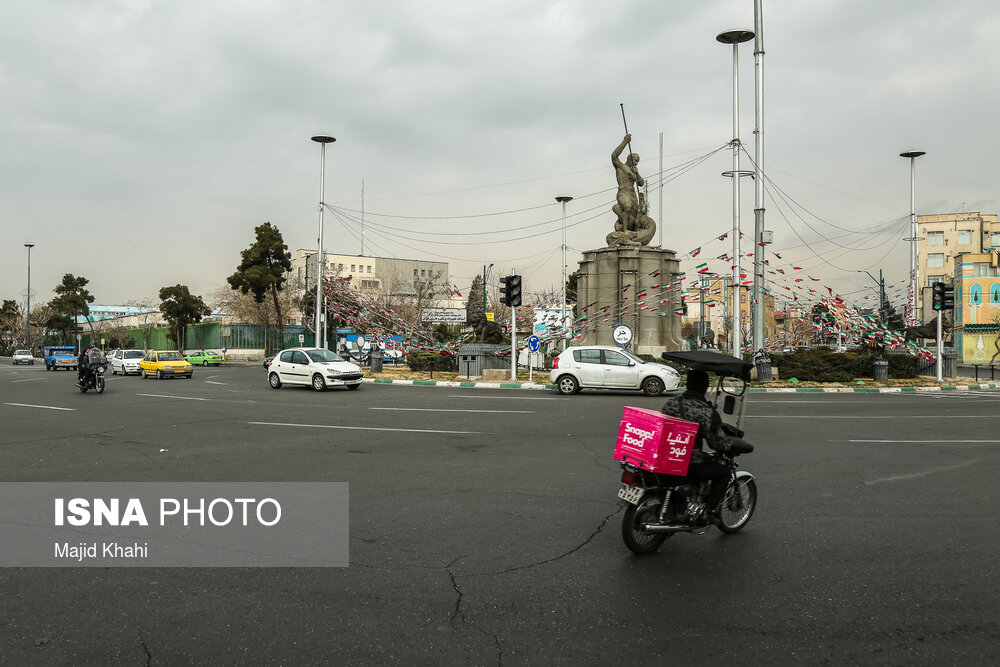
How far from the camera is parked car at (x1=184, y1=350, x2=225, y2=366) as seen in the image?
185ft

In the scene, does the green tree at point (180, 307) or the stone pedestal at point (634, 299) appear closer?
the stone pedestal at point (634, 299)

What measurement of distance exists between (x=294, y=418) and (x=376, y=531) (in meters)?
9.77

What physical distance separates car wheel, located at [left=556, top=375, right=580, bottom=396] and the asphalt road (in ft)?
37.7

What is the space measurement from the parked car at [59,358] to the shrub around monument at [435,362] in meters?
28.3

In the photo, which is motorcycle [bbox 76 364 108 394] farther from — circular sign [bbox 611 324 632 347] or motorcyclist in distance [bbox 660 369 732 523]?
motorcyclist in distance [bbox 660 369 732 523]

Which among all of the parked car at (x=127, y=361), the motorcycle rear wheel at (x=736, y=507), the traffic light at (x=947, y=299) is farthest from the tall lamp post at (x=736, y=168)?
the parked car at (x=127, y=361)

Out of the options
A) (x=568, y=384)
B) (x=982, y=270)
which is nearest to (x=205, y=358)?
(x=568, y=384)

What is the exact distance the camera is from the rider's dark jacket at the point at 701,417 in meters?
5.81

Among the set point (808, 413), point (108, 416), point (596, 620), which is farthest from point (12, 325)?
point (596, 620)

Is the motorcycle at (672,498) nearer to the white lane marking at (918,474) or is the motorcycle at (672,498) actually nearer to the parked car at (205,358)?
the white lane marking at (918,474)

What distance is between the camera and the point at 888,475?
8.88 meters

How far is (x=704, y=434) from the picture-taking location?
5.82 m

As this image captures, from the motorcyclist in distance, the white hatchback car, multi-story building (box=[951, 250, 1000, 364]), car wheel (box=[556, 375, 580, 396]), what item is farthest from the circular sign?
multi-story building (box=[951, 250, 1000, 364])

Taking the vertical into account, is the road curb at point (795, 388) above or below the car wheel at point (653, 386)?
below
